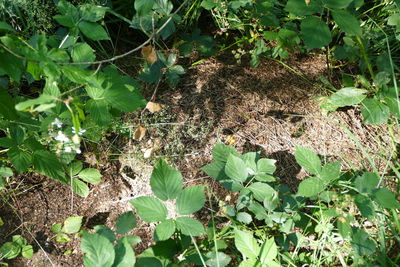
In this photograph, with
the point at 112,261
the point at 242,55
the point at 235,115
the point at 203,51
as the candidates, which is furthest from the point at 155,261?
the point at 242,55

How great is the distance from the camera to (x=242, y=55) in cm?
200

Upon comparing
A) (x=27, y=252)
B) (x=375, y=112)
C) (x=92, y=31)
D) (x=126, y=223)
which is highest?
(x=92, y=31)

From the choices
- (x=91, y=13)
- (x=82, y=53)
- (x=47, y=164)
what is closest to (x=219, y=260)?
(x=47, y=164)

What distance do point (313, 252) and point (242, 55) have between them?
99 cm

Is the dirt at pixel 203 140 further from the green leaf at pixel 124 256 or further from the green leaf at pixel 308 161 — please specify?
the green leaf at pixel 124 256

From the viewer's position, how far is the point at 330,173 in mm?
1375

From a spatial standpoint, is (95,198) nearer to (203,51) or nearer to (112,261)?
(112,261)

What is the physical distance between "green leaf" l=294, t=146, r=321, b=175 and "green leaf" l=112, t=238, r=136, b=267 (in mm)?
646

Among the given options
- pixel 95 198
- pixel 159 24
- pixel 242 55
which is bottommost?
pixel 95 198

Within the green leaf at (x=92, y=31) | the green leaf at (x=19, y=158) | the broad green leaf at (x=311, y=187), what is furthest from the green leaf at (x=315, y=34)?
the green leaf at (x=19, y=158)

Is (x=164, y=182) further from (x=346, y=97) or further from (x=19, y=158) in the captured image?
(x=346, y=97)

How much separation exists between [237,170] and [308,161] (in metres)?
0.25

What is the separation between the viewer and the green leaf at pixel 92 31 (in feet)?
4.65

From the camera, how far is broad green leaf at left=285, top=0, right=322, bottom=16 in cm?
155
